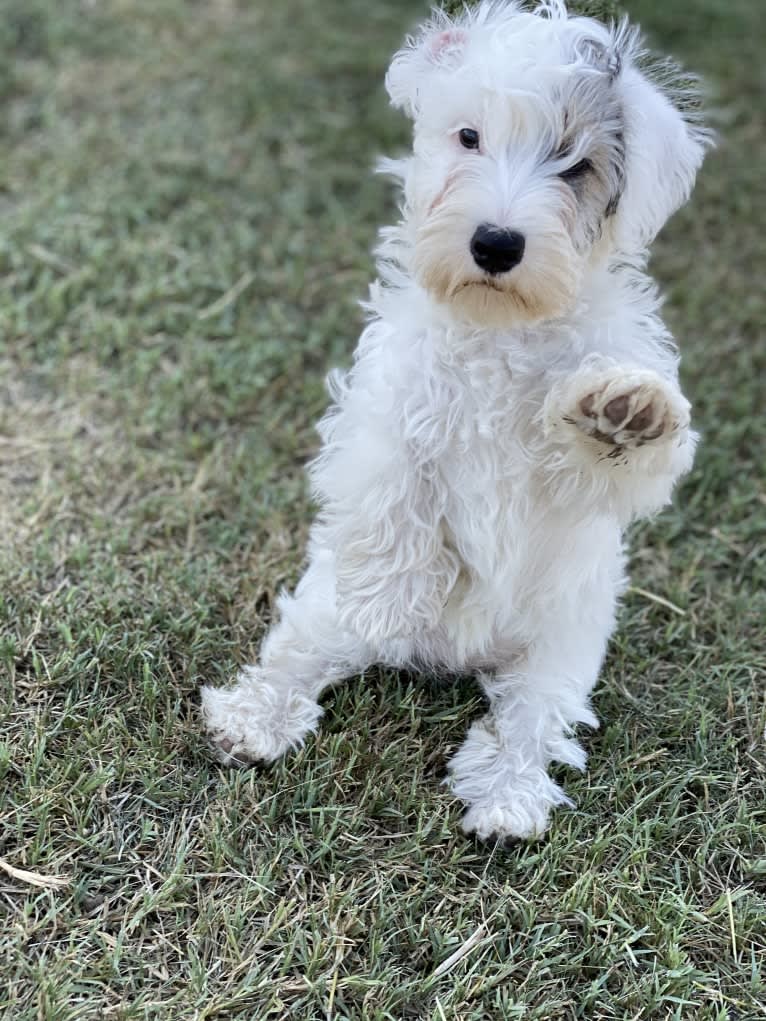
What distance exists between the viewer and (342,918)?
111 inches

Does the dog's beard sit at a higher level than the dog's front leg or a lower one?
higher

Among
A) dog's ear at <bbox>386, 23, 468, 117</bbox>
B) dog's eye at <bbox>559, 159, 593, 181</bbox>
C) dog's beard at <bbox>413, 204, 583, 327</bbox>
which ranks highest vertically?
dog's ear at <bbox>386, 23, 468, 117</bbox>

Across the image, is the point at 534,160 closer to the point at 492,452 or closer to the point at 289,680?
the point at 492,452

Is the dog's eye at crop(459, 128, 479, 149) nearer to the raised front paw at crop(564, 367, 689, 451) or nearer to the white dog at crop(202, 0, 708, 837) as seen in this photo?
the white dog at crop(202, 0, 708, 837)

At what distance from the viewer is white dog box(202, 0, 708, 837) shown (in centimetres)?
268

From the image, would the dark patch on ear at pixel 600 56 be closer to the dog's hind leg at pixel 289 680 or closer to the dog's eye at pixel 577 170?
the dog's eye at pixel 577 170

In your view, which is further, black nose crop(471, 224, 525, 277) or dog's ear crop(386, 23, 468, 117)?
dog's ear crop(386, 23, 468, 117)

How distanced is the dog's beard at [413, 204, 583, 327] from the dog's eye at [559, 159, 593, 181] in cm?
16

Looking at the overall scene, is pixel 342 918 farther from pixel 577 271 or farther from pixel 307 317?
pixel 307 317

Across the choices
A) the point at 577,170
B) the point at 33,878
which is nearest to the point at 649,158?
the point at 577,170

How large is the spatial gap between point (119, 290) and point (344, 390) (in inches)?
84.8

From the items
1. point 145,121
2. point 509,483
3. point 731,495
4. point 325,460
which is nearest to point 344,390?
point 325,460

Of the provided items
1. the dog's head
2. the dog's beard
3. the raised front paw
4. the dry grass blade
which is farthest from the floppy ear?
the dry grass blade

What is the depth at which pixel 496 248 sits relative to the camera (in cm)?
264
